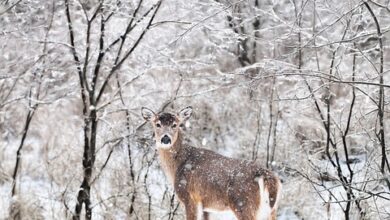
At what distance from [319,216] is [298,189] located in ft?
1.65

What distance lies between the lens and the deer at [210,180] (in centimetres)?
602

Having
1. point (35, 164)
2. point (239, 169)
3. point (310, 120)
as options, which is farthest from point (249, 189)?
point (35, 164)

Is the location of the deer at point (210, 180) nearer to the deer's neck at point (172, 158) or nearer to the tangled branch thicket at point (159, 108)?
the deer's neck at point (172, 158)

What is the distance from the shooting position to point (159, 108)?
32.1 ft

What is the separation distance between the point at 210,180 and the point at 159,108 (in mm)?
3611

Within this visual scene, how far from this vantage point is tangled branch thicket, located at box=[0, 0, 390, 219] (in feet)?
25.0

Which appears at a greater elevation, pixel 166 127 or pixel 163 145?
pixel 166 127

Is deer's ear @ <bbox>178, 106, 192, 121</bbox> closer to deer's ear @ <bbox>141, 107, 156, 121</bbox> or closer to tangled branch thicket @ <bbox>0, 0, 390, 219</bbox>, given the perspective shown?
deer's ear @ <bbox>141, 107, 156, 121</bbox>

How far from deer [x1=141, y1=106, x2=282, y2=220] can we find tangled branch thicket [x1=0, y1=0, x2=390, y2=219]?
680mm

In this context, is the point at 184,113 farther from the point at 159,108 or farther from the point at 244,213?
the point at 159,108

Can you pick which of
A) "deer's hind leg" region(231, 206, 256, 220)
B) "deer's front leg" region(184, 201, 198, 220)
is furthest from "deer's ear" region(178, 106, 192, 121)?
"deer's hind leg" region(231, 206, 256, 220)

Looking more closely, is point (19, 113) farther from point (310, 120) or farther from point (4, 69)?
point (310, 120)

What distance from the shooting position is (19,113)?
41.6 ft

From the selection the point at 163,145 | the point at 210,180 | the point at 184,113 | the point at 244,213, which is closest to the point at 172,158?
the point at 163,145
